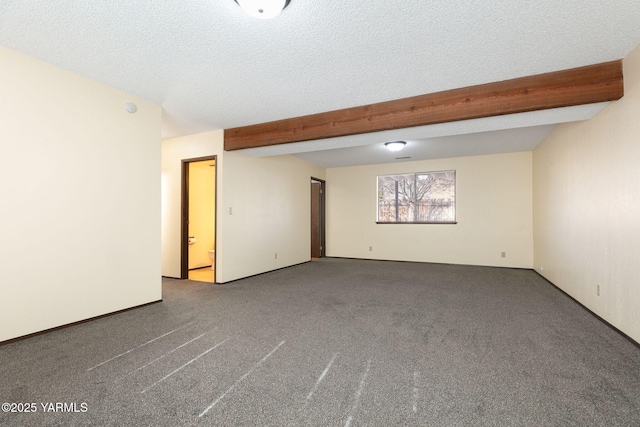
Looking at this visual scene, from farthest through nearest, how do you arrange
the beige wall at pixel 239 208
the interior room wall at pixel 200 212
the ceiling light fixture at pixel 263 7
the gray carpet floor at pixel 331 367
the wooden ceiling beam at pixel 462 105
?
1. the interior room wall at pixel 200 212
2. the beige wall at pixel 239 208
3. the wooden ceiling beam at pixel 462 105
4. the ceiling light fixture at pixel 263 7
5. the gray carpet floor at pixel 331 367

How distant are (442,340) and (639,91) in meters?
2.59

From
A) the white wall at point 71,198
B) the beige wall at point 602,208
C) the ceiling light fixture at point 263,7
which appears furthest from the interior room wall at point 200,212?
the beige wall at point 602,208

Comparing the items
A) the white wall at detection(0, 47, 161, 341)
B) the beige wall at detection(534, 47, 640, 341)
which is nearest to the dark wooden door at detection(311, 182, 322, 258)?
the white wall at detection(0, 47, 161, 341)

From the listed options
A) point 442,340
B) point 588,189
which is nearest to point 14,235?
point 442,340

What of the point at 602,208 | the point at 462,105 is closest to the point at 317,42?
the point at 462,105

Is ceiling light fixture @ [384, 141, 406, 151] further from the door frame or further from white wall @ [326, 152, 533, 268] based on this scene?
the door frame

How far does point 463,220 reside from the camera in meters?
6.66

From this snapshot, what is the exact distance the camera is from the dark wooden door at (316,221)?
8055 millimetres

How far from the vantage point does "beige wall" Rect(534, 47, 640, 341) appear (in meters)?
2.48

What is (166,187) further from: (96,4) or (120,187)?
(96,4)

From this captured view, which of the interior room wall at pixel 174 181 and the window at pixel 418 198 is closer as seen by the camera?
the interior room wall at pixel 174 181

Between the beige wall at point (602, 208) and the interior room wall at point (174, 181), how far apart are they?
16.4 ft

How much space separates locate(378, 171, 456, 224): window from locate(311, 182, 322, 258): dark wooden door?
1.64m

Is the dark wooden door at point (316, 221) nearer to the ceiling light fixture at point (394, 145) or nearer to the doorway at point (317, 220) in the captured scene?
the doorway at point (317, 220)
